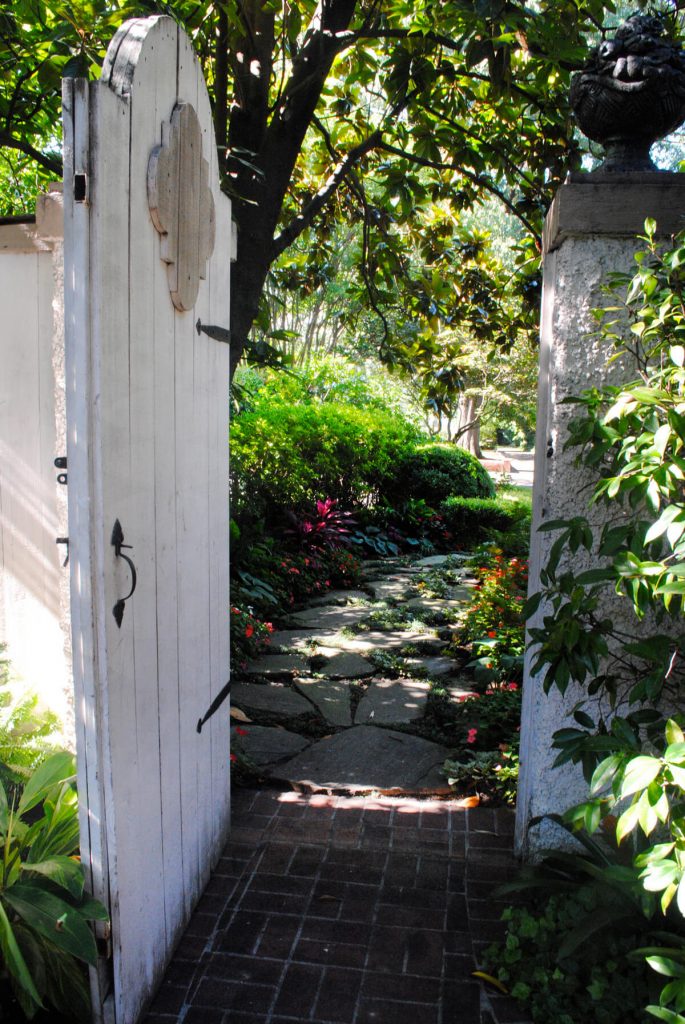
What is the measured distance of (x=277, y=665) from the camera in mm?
5633

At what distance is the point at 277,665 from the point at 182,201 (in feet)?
12.2

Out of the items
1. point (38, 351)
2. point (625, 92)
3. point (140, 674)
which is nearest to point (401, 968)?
point (140, 674)

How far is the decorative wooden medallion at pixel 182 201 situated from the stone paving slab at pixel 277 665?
129 inches

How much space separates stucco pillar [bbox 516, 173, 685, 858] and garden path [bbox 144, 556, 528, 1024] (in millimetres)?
434

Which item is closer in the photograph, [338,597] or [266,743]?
[266,743]

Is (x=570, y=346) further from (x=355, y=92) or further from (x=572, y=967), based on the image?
(x=355, y=92)

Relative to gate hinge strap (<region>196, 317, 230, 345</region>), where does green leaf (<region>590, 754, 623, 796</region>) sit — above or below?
below

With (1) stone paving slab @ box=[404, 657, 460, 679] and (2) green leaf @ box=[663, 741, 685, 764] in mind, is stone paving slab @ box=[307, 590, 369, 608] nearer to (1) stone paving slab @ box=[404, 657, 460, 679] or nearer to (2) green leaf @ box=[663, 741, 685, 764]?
(1) stone paving slab @ box=[404, 657, 460, 679]

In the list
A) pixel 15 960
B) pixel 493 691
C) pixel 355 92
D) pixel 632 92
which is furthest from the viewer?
pixel 355 92

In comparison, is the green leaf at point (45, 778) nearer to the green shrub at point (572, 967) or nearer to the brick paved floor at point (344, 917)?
the brick paved floor at point (344, 917)

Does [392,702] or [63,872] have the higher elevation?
[63,872]

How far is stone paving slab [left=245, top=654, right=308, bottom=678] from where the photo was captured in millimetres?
5470

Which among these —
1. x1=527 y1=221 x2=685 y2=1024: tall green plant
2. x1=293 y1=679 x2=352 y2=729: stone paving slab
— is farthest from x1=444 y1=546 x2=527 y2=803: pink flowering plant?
x1=527 y1=221 x2=685 y2=1024: tall green plant

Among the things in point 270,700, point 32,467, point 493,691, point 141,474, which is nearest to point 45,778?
point 141,474
